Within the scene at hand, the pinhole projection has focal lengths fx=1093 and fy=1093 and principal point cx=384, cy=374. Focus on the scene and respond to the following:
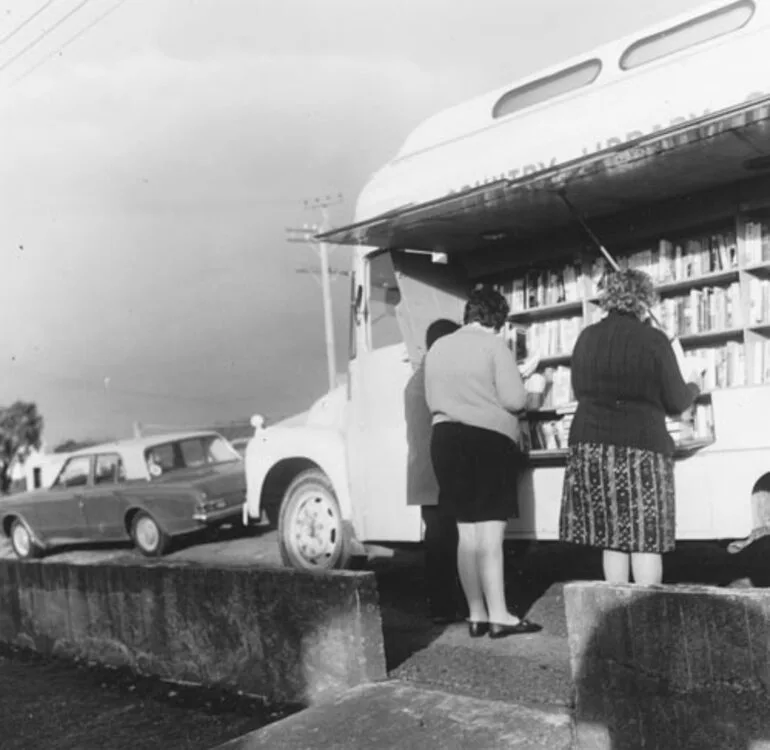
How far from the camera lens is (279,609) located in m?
5.35

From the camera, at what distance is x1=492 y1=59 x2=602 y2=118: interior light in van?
6352 millimetres

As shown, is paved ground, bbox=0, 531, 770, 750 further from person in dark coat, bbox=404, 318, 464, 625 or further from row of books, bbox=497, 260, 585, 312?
row of books, bbox=497, 260, 585, 312

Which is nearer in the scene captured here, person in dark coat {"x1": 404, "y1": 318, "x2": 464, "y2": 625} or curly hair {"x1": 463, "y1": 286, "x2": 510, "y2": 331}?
curly hair {"x1": 463, "y1": 286, "x2": 510, "y2": 331}

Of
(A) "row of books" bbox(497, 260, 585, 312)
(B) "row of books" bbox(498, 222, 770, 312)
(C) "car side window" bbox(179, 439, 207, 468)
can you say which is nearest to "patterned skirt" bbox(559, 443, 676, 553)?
(B) "row of books" bbox(498, 222, 770, 312)

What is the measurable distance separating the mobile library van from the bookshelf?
11 mm

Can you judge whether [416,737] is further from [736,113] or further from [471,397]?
[736,113]

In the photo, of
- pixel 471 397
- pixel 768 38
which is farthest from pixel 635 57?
pixel 471 397

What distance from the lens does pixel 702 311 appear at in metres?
6.31

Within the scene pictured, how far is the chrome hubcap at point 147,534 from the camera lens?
12953mm

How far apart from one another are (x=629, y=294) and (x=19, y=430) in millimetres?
50732

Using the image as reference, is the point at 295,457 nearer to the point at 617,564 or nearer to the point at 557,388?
the point at 557,388

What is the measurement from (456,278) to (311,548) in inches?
92.0

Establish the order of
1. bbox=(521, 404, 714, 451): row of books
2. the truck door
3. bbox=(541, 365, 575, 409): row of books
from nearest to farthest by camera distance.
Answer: bbox=(521, 404, 714, 451): row of books → bbox=(541, 365, 575, 409): row of books → the truck door

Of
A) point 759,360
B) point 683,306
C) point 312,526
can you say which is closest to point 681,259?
point 683,306
